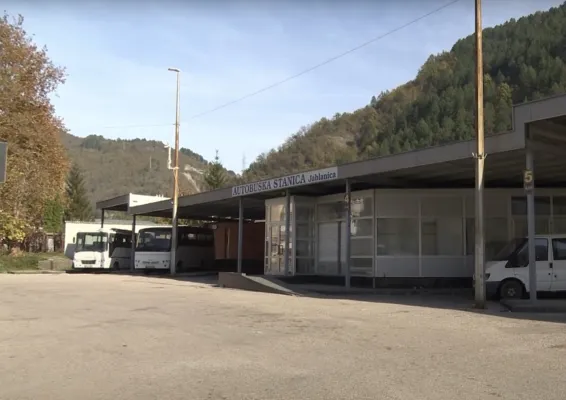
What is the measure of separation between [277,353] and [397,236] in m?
14.3

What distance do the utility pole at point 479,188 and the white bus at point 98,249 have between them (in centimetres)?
2880

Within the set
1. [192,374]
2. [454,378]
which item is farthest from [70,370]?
[454,378]

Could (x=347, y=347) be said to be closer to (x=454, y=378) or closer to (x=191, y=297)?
(x=454, y=378)

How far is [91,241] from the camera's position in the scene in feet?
128

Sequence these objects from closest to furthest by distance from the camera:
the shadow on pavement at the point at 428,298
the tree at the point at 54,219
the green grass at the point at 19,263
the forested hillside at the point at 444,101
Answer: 1. the shadow on pavement at the point at 428,298
2. the green grass at the point at 19,263
3. the tree at the point at 54,219
4. the forested hillside at the point at 444,101

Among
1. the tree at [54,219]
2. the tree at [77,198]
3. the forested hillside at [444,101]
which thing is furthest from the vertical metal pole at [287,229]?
the tree at [77,198]

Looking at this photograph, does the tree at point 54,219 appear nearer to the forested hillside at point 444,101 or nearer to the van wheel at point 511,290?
the forested hillside at point 444,101

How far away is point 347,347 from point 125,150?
172943 mm

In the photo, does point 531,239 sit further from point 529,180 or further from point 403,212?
point 403,212

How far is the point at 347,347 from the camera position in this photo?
961 cm

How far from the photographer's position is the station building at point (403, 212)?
1917 cm

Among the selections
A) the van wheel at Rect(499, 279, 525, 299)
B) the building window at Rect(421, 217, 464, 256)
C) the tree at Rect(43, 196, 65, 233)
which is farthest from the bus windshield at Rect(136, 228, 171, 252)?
the tree at Rect(43, 196, 65, 233)

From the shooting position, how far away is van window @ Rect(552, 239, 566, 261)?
55.7 ft

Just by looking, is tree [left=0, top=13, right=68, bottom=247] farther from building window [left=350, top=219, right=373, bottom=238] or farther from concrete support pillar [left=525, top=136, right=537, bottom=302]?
concrete support pillar [left=525, top=136, right=537, bottom=302]
